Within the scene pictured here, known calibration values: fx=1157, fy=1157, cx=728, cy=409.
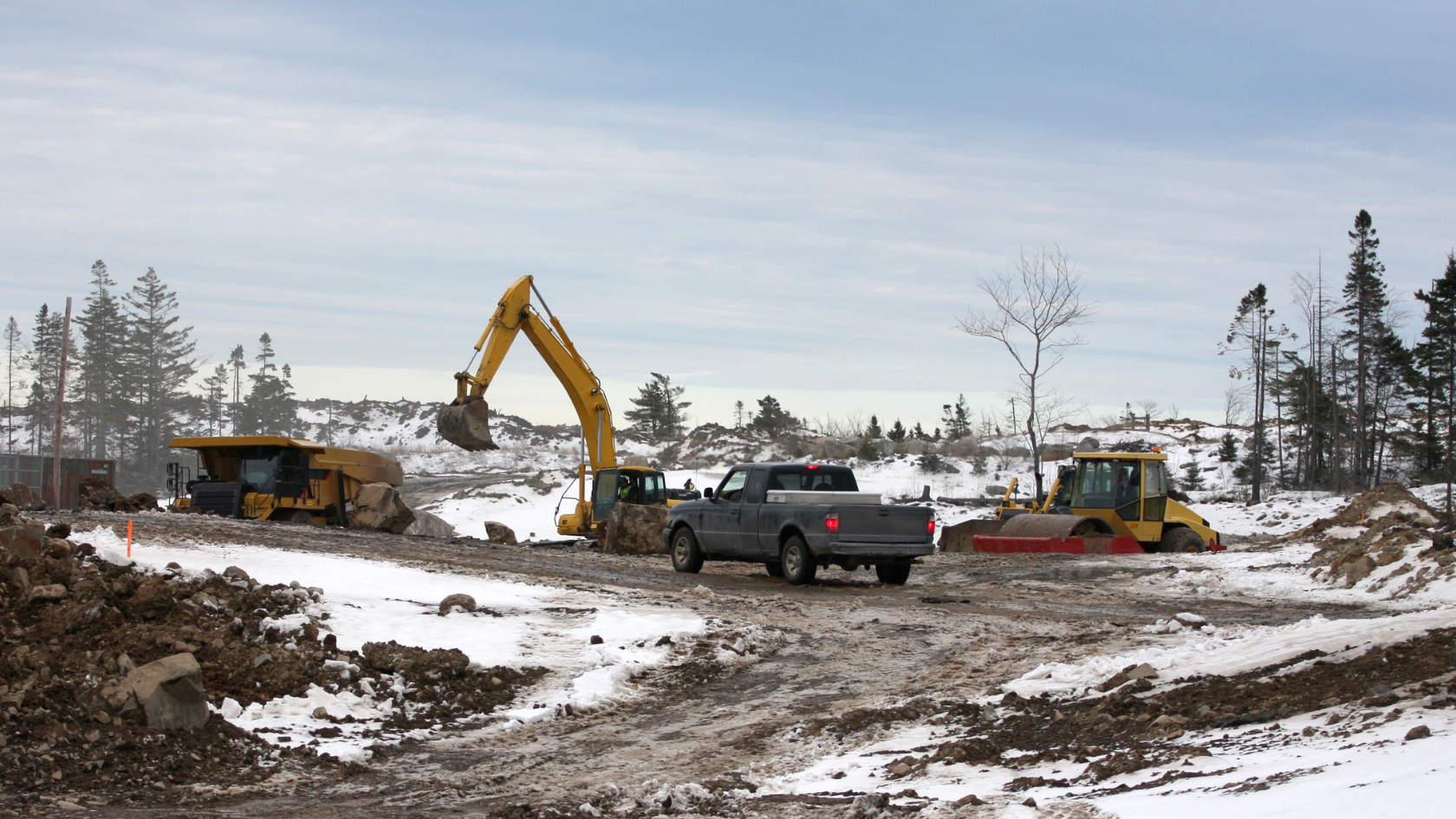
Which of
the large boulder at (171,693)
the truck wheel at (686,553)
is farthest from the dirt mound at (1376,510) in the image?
the large boulder at (171,693)

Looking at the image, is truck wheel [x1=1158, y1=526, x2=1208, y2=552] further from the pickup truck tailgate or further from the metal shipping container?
the metal shipping container

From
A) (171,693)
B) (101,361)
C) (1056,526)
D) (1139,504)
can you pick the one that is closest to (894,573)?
(1056,526)

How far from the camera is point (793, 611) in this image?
49.6ft

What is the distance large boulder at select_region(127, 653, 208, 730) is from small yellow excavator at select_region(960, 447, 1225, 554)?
2041 centimetres

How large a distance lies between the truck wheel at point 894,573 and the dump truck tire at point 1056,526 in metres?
7.46

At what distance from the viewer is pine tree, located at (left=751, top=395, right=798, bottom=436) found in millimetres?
83375

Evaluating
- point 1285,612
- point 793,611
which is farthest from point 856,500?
point 1285,612

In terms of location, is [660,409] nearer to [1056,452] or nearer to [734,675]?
[1056,452]

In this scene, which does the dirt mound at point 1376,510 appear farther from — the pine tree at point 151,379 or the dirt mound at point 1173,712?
the pine tree at point 151,379

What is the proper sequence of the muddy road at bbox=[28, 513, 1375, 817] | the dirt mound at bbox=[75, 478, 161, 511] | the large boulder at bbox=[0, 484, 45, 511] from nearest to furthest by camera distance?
1. the muddy road at bbox=[28, 513, 1375, 817]
2. the large boulder at bbox=[0, 484, 45, 511]
3. the dirt mound at bbox=[75, 478, 161, 511]

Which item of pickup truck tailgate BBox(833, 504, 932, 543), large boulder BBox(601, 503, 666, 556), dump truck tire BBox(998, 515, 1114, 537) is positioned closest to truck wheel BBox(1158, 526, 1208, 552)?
dump truck tire BBox(998, 515, 1114, 537)

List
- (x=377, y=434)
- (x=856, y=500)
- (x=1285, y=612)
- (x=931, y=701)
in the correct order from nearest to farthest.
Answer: (x=931, y=701) → (x=1285, y=612) → (x=856, y=500) → (x=377, y=434)

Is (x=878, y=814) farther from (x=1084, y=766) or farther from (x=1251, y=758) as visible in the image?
(x=1251, y=758)

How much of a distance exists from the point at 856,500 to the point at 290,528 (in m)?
12.4
